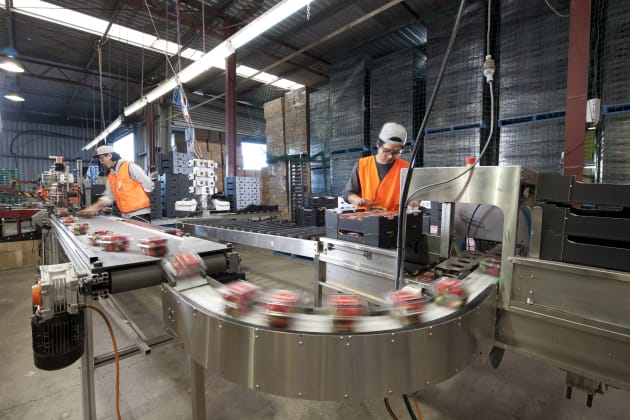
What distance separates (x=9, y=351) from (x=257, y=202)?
3.93 m

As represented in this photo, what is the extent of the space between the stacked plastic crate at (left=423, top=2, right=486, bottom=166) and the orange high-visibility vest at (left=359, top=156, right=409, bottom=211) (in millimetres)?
2306

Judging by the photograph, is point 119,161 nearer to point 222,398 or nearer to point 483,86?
point 222,398

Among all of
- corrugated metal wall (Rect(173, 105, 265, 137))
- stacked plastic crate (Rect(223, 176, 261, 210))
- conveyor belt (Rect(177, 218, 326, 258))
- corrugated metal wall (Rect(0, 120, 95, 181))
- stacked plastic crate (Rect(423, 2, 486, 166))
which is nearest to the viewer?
conveyor belt (Rect(177, 218, 326, 258))

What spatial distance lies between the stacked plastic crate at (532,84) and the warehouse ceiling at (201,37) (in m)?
1.74

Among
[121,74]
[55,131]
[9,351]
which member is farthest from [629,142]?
[55,131]

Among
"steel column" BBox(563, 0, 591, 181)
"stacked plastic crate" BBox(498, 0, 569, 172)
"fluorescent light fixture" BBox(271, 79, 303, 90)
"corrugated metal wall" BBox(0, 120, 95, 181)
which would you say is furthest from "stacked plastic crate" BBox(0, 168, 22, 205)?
"steel column" BBox(563, 0, 591, 181)

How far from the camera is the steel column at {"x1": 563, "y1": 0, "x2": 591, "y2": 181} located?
3.13 meters

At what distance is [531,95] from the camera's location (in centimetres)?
378

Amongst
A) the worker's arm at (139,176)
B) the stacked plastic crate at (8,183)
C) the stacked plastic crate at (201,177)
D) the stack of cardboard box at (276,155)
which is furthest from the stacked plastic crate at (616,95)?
the stacked plastic crate at (8,183)

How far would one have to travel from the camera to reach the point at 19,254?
4.93 meters

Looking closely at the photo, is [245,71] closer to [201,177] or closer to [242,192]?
[242,192]

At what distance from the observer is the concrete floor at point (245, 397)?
1729 mm

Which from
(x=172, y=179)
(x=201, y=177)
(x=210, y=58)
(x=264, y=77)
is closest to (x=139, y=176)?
(x=201, y=177)

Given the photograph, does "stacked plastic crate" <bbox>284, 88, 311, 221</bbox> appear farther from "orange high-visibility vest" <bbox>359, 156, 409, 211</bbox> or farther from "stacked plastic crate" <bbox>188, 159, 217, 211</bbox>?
"orange high-visibility vest" <bbox>359, 156, 409, 211</bbox>
